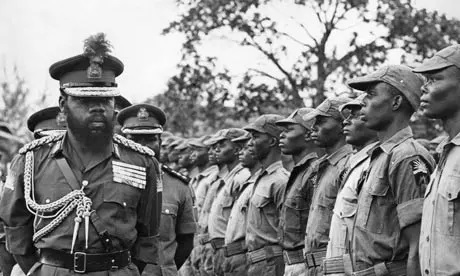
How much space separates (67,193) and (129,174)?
496mm

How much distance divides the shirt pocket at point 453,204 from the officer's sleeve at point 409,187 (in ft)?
2.85

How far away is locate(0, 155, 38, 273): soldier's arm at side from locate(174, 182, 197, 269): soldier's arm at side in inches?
119

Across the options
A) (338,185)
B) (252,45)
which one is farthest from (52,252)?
(252,45)

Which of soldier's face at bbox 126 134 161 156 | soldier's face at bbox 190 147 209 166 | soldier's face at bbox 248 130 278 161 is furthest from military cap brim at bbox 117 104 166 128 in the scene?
soldier's face at bbox 190 147 209 166

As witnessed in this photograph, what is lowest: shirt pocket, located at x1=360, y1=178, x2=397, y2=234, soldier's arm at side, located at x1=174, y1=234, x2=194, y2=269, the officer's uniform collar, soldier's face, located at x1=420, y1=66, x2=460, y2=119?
soldier's arm at side, located at x1=174, y1=234, x2=194, y2=269

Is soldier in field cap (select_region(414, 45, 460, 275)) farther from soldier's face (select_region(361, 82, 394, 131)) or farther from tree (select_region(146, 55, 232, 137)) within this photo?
tree (select_region(146, 55, 232, 137))

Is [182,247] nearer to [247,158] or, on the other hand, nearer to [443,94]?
[247,158]

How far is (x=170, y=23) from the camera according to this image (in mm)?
21094

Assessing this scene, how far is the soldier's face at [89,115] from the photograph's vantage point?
716 cm

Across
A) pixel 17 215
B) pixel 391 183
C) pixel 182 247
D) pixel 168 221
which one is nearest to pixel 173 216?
pixel 168 221

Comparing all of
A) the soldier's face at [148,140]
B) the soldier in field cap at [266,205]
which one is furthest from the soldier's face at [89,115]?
the soldier in field cap at [266,205]

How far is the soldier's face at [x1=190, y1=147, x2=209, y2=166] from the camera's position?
19234mm

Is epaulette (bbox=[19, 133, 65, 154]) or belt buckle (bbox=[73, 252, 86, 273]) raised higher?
epaulette (bbox=[19, 133, 65, 154])

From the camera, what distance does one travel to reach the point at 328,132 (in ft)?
33.3
